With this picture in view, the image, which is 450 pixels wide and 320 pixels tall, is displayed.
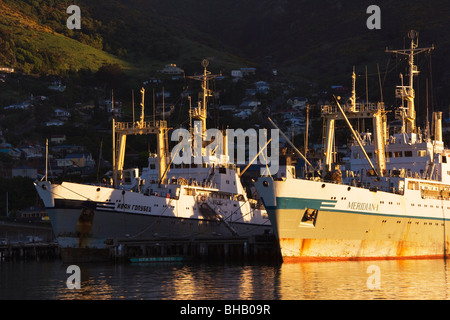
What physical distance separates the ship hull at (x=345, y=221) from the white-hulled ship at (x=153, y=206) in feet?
36.7

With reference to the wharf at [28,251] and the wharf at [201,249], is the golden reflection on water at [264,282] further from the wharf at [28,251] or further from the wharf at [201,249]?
the wharf at [28,251]

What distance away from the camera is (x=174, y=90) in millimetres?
169625

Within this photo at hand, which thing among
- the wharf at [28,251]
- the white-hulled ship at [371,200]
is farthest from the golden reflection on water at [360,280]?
the wharf at [28,251]

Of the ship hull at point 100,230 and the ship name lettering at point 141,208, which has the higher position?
the ship name lettering at point 141,208

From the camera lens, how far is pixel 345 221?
56719mm

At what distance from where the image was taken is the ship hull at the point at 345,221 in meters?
54.6

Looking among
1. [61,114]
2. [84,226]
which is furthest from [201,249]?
[61,114]

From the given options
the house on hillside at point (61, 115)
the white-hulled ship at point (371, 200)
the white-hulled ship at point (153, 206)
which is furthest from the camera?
the house on hillside at point (61, 115)

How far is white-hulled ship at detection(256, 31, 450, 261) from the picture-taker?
54812mm

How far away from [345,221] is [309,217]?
2.84m

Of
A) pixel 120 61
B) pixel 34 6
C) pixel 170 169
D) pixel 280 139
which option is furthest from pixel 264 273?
pixel 34 6

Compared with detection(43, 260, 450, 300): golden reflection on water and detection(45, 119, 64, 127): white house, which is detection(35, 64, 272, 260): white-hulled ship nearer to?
detection(43, 260, 450, 300): golden reflection on water

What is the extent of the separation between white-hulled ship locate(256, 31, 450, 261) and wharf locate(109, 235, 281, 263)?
5411 mm

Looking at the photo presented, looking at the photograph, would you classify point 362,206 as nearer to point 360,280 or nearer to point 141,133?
point 360,280
